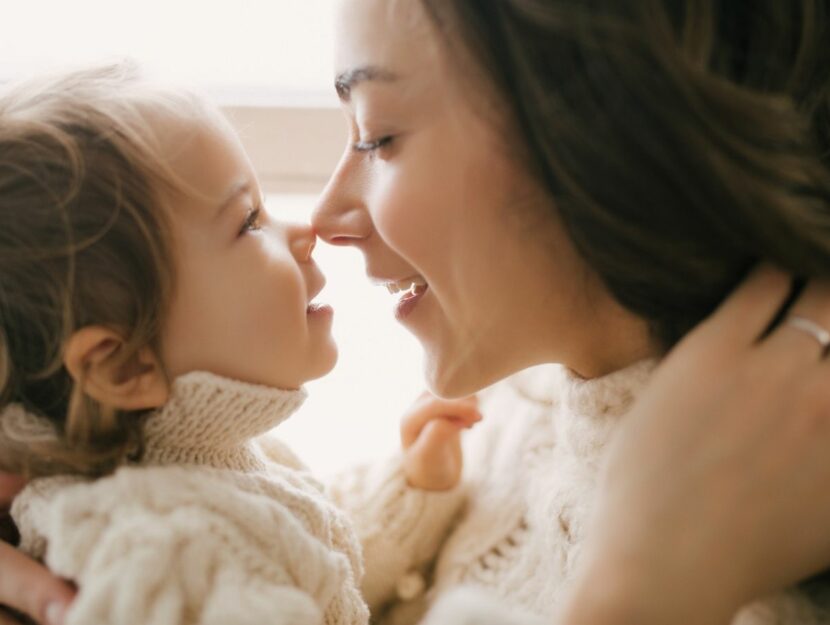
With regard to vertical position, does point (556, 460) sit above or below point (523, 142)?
below

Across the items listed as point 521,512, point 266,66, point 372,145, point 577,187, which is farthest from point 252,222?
point 266,66

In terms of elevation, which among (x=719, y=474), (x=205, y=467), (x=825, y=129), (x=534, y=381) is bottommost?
(x=534, y=381)

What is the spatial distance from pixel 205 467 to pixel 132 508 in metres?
0.12

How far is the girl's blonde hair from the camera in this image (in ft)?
2.56

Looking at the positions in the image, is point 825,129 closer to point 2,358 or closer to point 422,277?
point 422,277

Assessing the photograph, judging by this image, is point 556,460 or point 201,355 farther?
point 556,460

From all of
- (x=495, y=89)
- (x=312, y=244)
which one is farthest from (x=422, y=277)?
(x=495, y=89)

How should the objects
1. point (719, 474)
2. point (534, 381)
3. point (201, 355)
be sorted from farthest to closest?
point (534, 381) < point (201, 355) < point (719, 474)

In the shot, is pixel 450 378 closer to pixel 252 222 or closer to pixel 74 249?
pixel 252 222

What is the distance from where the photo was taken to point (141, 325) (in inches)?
32.4

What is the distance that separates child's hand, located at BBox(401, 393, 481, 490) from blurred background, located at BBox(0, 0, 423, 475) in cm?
16

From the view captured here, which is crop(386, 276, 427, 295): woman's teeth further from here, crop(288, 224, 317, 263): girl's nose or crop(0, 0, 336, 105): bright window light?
crop(0, 0, 336, 105): bright window light

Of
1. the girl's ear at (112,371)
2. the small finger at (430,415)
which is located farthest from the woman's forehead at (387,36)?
the small finger at (430,415)

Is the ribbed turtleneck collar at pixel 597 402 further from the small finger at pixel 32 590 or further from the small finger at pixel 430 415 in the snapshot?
the small finger at pixel 32 590
